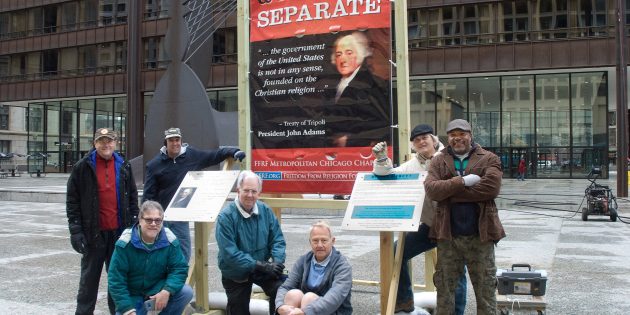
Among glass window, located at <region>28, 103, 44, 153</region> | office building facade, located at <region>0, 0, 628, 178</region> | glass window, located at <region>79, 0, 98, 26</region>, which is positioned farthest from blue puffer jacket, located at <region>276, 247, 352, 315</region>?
glass window, located at <region>28, 103, 44, 153</region>

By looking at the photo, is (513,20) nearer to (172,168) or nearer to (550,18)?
(550,18)

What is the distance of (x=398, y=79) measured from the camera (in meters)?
5.76

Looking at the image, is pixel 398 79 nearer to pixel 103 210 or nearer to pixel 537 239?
pixel 103 210

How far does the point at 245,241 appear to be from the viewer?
4965 millimetres

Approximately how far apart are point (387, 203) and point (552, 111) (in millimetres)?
33571

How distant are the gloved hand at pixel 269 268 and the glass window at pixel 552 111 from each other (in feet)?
110

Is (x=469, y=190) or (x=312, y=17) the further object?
(x=312, y=17)

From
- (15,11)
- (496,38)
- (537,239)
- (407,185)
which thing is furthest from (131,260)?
(15,11)

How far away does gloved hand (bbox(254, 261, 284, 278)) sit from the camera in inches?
192

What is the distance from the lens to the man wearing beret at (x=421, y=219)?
199 inches

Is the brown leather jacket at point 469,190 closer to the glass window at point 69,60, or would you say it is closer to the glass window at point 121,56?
the glass window at point 121,56

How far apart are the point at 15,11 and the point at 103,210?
49.5 m

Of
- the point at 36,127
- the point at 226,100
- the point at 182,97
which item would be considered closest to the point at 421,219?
the point at 182,97

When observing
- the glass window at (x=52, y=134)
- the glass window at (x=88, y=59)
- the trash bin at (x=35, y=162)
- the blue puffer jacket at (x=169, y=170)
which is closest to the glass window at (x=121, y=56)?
the glass window at (x=88, y=59)
